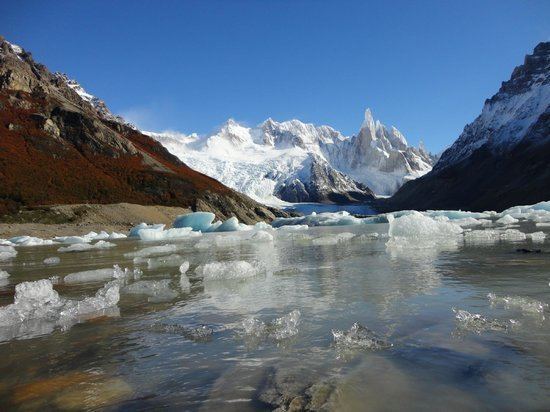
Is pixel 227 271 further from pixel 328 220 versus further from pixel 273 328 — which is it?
pixel 328 220

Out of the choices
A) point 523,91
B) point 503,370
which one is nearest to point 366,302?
point 503,370

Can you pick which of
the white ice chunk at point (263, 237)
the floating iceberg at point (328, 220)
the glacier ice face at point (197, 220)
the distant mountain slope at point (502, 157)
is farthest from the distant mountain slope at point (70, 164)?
the distant mountain slope at point (502, 157)

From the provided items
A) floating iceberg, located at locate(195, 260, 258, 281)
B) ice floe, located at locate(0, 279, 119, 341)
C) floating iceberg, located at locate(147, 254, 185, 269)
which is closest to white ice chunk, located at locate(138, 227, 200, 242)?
floating iceberg, located at locate(147, 254, 185, 269)

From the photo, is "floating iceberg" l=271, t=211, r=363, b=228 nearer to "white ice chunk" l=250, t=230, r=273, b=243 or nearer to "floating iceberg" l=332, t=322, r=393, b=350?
"white ice chunk" l=250, t=230, r=273, b=243

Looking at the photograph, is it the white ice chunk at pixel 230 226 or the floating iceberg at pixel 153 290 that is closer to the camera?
the floating iceberg at pixel 153 290

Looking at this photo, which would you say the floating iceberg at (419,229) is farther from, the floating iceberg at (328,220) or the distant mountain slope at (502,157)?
the distant mountain slope at (502,157)

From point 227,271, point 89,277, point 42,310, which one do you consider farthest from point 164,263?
point 42,310

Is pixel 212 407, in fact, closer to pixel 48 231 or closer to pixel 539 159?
pixel 48 231
